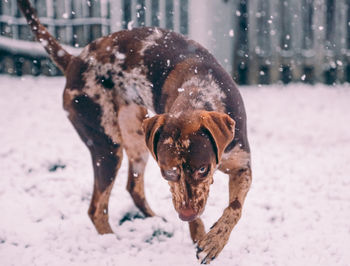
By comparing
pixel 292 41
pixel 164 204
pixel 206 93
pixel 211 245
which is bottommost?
pixel 164 204

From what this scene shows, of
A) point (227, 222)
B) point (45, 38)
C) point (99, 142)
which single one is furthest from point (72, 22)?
point (227, 222)

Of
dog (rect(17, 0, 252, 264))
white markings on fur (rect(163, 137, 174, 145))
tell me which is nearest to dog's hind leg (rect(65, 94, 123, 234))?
dog (rect(17, 0, 252, 264))

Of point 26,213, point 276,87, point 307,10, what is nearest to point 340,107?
point 276,87

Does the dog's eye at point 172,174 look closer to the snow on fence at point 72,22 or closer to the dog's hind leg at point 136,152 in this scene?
the dog's hind leg at point 136,152

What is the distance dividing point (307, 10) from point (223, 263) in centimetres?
789

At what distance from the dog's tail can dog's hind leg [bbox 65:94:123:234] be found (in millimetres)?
342

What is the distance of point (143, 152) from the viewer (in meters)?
3.62

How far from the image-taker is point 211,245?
8.23ft

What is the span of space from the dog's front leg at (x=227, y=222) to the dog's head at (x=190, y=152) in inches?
10.8

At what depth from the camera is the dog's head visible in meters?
2.27

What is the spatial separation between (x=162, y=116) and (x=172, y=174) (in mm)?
344

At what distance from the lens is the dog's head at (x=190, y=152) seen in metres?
2.27

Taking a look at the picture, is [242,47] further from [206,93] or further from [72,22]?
[206,93]

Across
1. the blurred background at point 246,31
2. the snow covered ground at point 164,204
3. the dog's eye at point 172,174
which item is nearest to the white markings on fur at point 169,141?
the dog's eye at point 172,174
